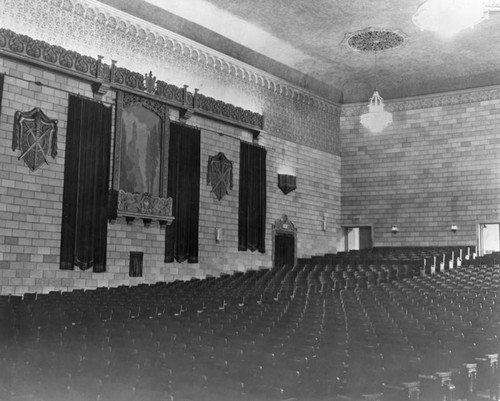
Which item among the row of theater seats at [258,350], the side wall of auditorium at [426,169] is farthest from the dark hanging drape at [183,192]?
the side wall of auditorium at [426,169]

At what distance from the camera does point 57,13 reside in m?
12.8

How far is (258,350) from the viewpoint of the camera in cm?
455

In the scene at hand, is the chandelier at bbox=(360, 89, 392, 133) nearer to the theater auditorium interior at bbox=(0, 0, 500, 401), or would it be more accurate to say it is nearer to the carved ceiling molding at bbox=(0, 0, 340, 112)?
the theater auditorium interior at bbox=(0, 0, 500, 401)

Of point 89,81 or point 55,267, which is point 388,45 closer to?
point 89,81

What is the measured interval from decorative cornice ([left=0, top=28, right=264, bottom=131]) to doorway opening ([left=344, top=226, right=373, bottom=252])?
18.8ft

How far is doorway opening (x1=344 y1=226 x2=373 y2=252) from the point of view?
819 inches

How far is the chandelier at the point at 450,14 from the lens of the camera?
11.7 meters

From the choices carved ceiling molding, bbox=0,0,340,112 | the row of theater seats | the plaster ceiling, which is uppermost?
the plaster ceiling

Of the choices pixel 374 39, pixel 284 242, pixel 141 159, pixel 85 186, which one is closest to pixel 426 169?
pixel 374 39

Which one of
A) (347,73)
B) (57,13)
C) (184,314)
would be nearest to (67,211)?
(57,13)

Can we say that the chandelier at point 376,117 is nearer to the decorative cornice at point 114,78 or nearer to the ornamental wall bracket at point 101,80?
the decorative cornice at point 114,78

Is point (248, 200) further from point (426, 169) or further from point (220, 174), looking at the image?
point (426, 169)

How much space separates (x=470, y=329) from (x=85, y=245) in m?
9.05

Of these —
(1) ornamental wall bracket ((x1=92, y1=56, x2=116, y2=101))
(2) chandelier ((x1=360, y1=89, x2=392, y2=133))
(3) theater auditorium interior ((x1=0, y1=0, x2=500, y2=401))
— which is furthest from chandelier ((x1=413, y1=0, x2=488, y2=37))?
(1) ornamental wall bracket ((x1=92, y1=56, x2=116, y2=101))
